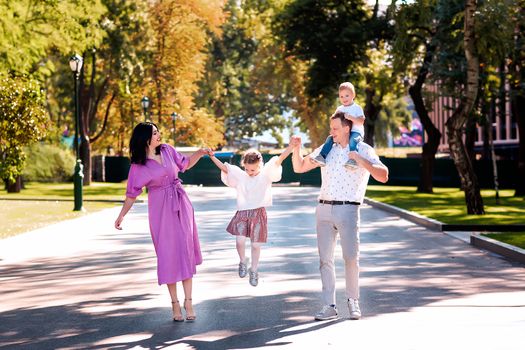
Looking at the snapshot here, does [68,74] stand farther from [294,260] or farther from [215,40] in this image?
[294,260]

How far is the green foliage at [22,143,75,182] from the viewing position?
60406 millimetres

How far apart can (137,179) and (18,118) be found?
14356 mm

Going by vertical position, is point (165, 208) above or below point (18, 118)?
below

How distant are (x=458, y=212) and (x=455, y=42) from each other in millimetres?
12476

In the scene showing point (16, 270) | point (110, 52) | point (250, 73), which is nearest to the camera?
point (16, 270)

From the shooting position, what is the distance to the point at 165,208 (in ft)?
30.3

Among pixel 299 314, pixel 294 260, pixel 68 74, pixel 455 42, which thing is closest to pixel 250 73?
pixel 68 74

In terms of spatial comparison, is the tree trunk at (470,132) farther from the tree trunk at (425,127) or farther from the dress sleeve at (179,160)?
the dress sleeve at (179,160)

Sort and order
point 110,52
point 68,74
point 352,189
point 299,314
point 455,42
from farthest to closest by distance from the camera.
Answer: point 68,74
point 110,52
point 455,42
point 299,314
point 352,189

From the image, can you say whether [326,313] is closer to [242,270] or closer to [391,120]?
[242,270]

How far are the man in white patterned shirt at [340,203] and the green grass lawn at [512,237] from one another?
26.0 ft

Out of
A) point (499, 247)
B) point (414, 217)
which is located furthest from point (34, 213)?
point (499, 247)

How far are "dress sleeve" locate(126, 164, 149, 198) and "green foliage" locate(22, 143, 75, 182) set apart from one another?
5197 cm

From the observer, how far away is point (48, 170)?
6125 centimetres
